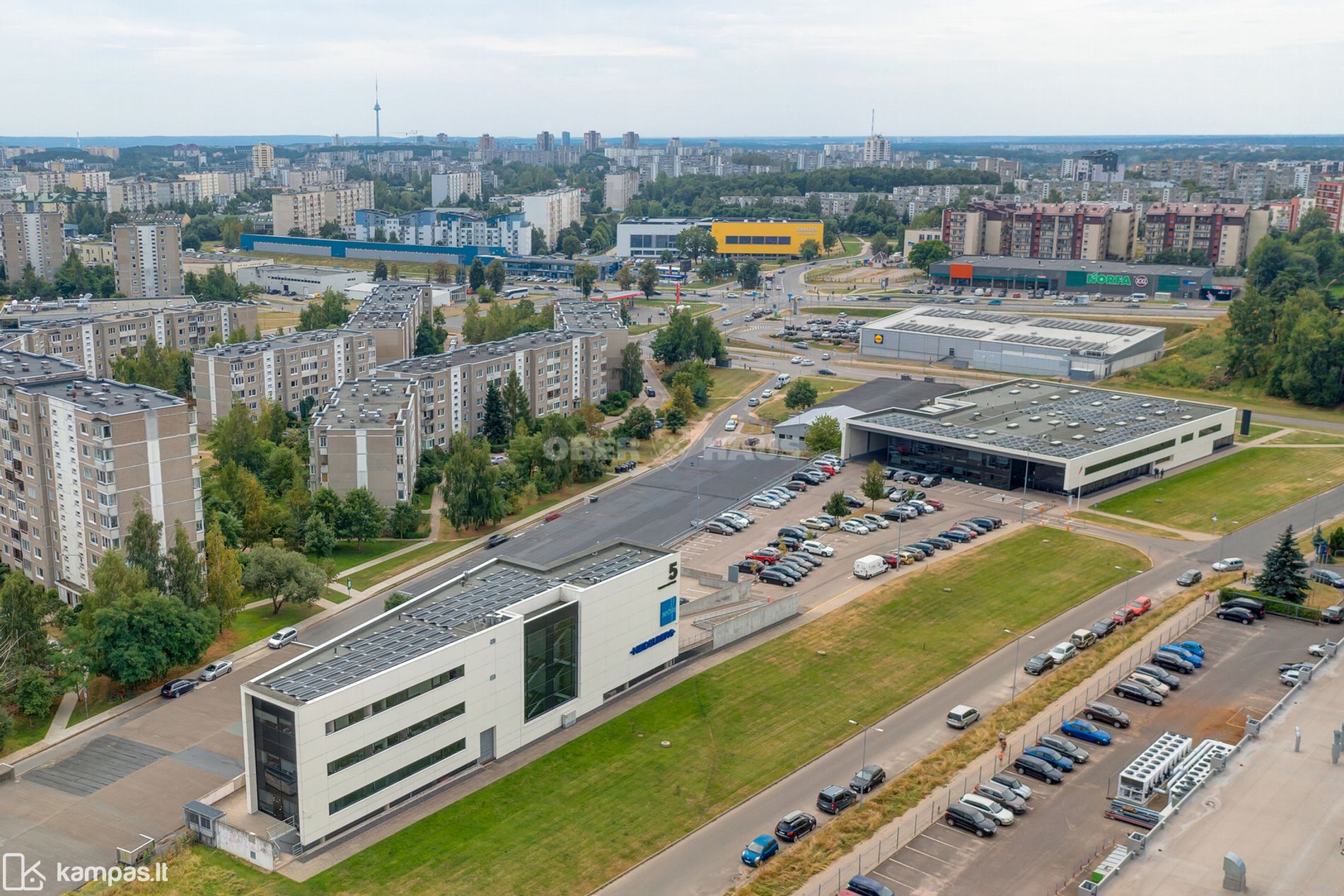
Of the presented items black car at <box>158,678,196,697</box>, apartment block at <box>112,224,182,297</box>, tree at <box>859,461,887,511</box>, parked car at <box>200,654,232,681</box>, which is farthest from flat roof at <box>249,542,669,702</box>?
apartment block at <box>112,224,182,297</box>

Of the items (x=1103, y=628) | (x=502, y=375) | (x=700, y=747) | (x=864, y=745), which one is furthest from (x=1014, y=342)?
(x=700, y=747)

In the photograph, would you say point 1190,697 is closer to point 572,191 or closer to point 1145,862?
point 1145,862

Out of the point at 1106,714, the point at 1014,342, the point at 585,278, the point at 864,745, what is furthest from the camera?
the point at 585,278

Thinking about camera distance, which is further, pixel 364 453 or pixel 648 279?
pixel 648 279

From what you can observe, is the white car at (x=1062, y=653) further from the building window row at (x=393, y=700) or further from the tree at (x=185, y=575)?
the tree at (x=185, y=575)

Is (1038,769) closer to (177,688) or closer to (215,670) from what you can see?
(215,670)

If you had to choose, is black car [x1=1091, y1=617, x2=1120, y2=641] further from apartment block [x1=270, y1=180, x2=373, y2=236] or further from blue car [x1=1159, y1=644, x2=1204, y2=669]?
apartment block [x1=270, y1=180, x2=373, y2=236]

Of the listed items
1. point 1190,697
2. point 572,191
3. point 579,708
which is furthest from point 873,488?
point 572,191
